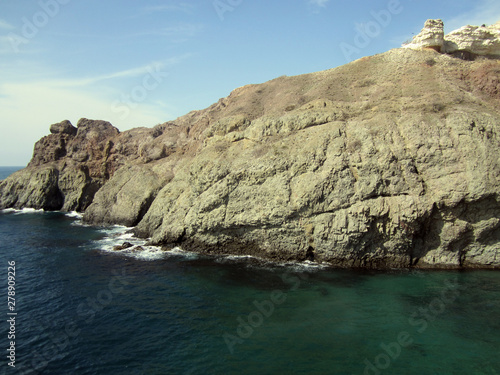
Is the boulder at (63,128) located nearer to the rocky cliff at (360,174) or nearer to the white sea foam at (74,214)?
the white sea foam at (74,214)

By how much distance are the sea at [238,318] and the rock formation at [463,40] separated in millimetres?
36194

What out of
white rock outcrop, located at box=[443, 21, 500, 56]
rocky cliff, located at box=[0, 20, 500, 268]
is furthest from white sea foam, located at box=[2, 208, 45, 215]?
white rock outcrop, located at box=[443, 21, 500, 56]

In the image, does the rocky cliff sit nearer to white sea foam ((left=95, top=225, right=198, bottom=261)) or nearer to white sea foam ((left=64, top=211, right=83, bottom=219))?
white sea foam ((left=95, top=225, right=198, bottom=261))

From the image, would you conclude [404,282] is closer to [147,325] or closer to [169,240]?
[147,325]

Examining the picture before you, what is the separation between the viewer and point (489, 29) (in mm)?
51406

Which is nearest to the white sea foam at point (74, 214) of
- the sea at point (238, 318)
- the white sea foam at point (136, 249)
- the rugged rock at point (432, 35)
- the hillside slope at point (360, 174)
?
the white sea foam at point (136, 249)

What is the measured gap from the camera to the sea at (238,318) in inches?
754

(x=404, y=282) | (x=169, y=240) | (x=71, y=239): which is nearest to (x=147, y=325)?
(x=169, y=240)

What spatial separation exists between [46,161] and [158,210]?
4816cm

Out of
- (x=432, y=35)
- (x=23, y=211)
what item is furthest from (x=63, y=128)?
(x=432, y=35)

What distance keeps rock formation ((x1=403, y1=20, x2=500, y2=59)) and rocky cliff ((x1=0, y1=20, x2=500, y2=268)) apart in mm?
1851

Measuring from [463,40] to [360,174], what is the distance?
3419 cm

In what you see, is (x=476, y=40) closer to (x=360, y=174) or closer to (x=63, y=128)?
(x=360, y=174)

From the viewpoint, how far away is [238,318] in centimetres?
2397
